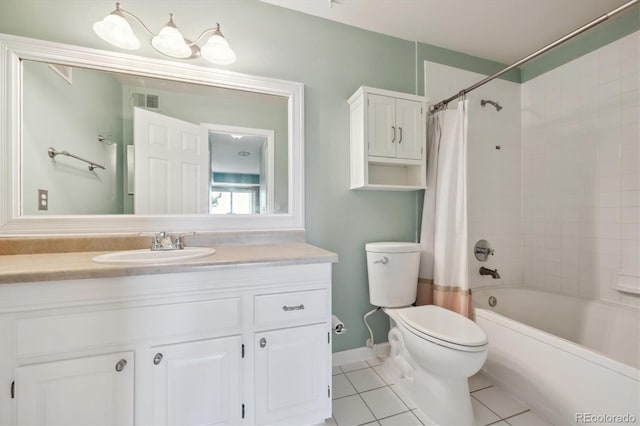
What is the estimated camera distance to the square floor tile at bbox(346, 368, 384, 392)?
4.94 feet

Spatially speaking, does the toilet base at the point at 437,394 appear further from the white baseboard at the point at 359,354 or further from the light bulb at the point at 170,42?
the light bulb at the point at 170,42

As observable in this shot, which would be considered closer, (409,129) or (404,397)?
(404,397)

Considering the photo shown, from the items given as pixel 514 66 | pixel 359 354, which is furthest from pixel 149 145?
pixel 514 66

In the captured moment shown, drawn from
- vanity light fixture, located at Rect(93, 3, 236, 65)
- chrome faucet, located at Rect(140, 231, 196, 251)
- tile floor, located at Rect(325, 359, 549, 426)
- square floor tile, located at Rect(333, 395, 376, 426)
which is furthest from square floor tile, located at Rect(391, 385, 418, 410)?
vanity light fixture, located at Rect(93, 3, 236, 65)

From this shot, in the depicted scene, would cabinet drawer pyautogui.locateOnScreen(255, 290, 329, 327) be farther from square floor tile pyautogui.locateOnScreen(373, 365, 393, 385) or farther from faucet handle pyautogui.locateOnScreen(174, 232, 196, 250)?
square floor tile pyautogui.locateOnScreen(373, 365, 393, 385)

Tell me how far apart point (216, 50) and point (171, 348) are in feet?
5.02

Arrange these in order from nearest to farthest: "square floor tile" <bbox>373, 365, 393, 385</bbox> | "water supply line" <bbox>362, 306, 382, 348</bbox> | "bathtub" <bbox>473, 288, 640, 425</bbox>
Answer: "bathtub" <bbox>473, 288, 640, 425</bbox> < "square floor tile" <bbox>373, 365, 393, 385</bbox> < "water supply line" <bbox>362, 306, 382, 348</bbox>

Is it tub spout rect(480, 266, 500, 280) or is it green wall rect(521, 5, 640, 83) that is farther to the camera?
tub spout rect(480, 266, 500, 280)

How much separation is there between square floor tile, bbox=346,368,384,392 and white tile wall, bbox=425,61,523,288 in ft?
3.65

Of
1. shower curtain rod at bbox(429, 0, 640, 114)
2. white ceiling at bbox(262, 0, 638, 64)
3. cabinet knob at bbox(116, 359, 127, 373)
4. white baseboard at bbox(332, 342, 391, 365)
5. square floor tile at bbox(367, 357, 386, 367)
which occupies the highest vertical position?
white ceiling at bbox(262, 0, 638, 64)

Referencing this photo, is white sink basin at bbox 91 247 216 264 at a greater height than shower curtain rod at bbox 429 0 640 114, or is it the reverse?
shower curtain rod at bbox 429 0 640 114

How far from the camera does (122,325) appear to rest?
0.90m

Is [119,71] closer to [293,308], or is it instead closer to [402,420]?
[293,308]

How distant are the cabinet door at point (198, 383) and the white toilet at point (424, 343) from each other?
0.89 m
